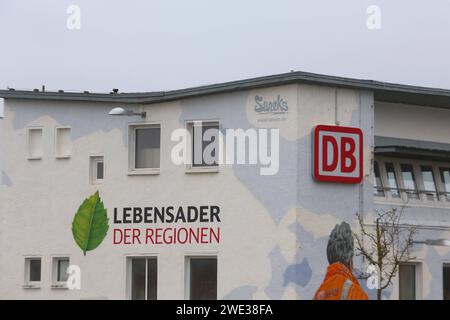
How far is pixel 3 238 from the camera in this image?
33469 millimetres

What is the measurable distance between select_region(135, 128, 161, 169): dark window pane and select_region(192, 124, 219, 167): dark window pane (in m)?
1.23


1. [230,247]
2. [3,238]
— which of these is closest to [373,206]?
[230,247]

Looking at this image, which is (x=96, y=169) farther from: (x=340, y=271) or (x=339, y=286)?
(x=339, y=286)

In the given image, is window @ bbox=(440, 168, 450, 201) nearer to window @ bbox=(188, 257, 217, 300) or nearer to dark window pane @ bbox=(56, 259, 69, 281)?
window @ bbox=(188, 257, 217, 300)

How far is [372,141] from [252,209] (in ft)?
11.6

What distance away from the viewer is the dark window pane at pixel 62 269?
3234 cm

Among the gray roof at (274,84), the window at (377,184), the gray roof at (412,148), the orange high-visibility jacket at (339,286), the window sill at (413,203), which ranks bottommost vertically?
the orange high-visibility jacket at (339,286)

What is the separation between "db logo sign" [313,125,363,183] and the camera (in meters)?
Result: 29.1

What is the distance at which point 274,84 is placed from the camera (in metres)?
29.2

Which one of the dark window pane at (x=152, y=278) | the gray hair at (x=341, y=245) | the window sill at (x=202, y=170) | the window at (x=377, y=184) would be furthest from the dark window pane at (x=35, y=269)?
the window at (x=377, y=184)

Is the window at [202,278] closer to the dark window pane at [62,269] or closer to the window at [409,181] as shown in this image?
the dark window pane at [62,269]

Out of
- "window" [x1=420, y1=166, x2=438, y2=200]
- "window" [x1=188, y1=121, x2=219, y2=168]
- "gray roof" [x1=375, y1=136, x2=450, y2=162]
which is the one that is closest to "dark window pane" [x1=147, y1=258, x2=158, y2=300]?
"window" [x1=188, y1=121, x2=219, y2=168]

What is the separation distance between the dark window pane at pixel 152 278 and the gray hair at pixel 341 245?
466 centimetres
